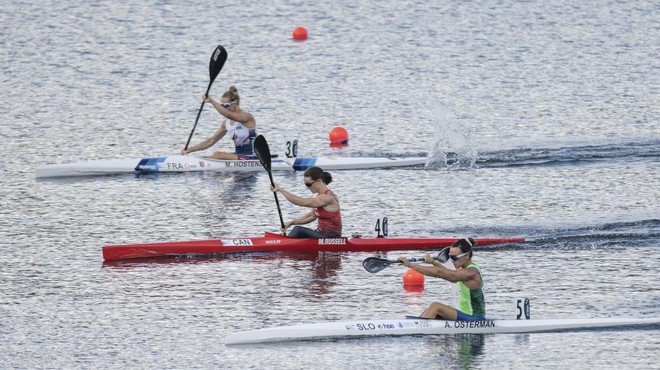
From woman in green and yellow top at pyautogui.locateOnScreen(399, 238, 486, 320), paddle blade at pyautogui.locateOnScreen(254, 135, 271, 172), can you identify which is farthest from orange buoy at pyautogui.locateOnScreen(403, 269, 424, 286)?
paddle blade at pyautogui.locateOnScreen(254, 135, 271, 172)

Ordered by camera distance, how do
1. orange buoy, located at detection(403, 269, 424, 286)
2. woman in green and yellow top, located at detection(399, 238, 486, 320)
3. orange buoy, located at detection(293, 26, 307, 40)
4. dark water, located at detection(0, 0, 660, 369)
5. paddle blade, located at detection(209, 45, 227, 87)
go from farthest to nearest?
orange buoy, located at detection(293, 26, 307, 40), paddle blade, located at detection(209, 45, 227, 87), orange buoy, located at detection(403, 269, 424, 286), dark water, located at detection(0, 0, 660, 369), woman in green and yellow top, located at detection(399, 238, 486, 320)

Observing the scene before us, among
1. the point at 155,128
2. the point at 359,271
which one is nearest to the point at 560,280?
the point at 359,271

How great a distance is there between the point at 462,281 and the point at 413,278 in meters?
3.55

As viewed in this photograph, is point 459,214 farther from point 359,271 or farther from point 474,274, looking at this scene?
point 474,274

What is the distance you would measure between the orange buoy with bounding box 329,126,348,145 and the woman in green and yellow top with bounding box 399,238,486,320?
1634cm

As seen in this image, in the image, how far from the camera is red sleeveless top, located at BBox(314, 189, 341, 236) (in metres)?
30.6

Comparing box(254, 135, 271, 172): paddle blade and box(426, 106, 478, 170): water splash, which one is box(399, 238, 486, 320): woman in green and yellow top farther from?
box(426, 106, 478, 170): water splash

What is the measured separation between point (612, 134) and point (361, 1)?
964 inches

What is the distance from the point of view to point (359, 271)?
1174 inches

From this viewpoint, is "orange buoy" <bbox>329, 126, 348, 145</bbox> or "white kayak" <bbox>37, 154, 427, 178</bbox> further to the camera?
"orange buoy" <bbox>329, 126, 348, 145</bbox>

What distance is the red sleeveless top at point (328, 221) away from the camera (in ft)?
100

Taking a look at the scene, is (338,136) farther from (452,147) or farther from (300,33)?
(300,33)

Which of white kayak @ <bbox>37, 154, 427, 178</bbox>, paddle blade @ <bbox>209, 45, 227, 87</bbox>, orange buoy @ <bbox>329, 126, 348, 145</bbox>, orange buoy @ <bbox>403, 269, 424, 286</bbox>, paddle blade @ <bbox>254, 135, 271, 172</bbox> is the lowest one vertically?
orange buoy @ <bbox>403, 269, 424, 286</bbox>

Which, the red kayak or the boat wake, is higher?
the boat wake
